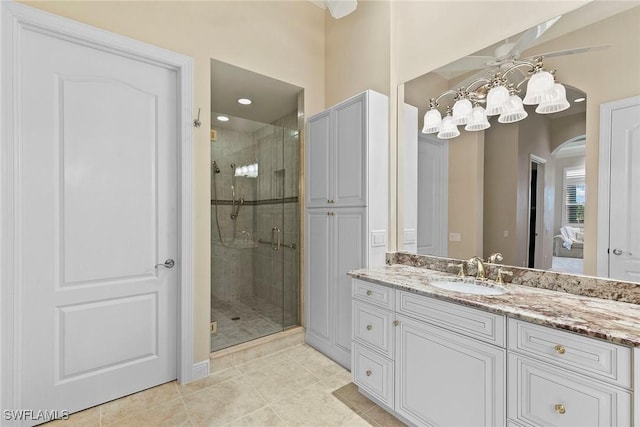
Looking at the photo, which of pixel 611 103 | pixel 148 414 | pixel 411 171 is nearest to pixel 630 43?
pixel 611 103

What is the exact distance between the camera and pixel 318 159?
8.65 ft

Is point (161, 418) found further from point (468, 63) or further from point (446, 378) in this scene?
point (468, 63)

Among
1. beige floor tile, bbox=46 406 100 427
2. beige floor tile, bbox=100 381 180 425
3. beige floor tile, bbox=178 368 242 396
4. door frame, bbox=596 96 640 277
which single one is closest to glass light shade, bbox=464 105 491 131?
door frame, bbox=596 96 640 277

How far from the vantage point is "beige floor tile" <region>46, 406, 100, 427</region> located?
1.70 metres

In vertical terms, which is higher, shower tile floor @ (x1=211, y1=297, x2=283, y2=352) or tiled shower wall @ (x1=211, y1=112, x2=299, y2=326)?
tiled shower wall @ (x1=211, y1=112, x2=299, y2=326)

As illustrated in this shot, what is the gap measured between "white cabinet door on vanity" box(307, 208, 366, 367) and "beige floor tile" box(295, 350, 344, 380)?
52 mm

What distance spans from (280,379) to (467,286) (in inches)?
58.6

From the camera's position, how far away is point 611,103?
1396mm

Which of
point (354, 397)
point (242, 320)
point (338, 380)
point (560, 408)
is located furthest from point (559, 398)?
point (242, 320)

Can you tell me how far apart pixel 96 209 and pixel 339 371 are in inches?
81.5

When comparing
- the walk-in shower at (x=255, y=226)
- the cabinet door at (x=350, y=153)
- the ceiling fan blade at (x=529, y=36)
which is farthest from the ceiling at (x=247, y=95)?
the ceiling fan blade at (x=529, y=36)

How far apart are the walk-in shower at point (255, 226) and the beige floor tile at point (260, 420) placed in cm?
92

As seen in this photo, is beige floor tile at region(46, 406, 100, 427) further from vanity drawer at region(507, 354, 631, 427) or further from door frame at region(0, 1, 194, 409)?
vanity drawer at region(507, 354, 631, 427)

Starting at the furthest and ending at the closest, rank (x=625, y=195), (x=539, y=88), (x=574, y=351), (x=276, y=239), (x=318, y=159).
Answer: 1. (x=276, y=239)
2. (x=318, y=159)
3. (x=539, y=88)
4. (x=625, y=195)
5. (x=574, y=351)
